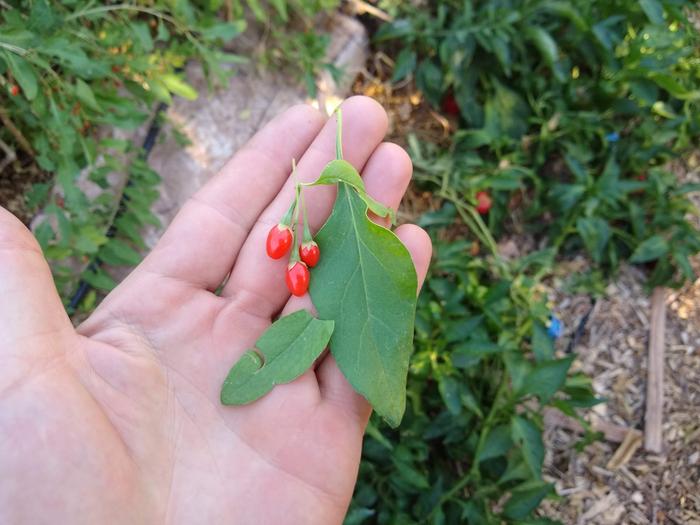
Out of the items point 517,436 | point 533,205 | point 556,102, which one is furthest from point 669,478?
point 556,102

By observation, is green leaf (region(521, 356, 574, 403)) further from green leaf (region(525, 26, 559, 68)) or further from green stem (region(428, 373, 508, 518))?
green leaf (region(525, 26, 559, 68))

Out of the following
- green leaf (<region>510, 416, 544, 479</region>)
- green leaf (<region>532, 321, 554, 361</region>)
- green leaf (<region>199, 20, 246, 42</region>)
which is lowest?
green leaf (<region>510, 416, 544, 479</region>)

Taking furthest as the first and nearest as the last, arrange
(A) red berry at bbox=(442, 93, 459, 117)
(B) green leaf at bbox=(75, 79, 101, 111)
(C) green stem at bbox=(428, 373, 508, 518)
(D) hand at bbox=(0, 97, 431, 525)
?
(A) red berry at bbox=(442, 93, 459, 117)
(C) green stem at bbox=(428, 373, 508, 518)
(B) green leaf at bbox=(75, 79, 101, 111)
(D) hand at bbox=(0, 97, 431, 525)

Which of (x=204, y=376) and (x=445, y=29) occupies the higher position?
(x=445, y=29)

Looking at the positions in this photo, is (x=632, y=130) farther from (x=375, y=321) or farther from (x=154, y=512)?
Result: (x=154, y=512)

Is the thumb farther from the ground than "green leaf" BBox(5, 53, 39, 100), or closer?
closer

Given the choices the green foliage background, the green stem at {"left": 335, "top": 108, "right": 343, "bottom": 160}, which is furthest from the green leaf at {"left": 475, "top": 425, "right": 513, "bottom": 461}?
the green stem at {"left": 335, "top": 108, "right": 343, "bottom": 160}

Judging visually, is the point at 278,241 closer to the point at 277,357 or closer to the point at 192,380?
the point at 277,357
